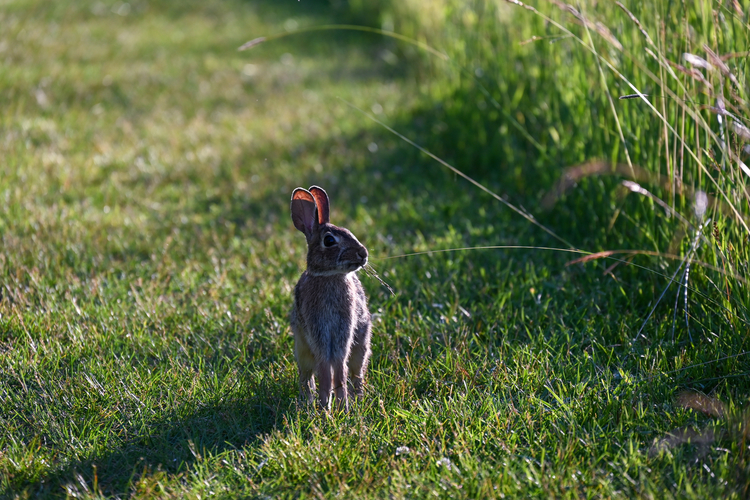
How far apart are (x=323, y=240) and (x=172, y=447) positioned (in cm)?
110

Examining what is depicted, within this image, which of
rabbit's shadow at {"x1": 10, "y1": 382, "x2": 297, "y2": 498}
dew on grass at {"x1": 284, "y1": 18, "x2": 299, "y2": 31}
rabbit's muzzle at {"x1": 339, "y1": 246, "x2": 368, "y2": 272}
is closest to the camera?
rabbit's shadow at {"x1": 10, "y1": 382, "x2": 297, "y2": 498}

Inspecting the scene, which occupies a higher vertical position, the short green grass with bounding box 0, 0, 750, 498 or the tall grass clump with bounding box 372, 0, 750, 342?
the tall grass clump with bounding box 372, 0, 750, 342

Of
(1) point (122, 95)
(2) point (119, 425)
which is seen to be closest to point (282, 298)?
(2) point (119, 425)

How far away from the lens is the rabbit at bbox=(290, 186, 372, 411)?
3234mm

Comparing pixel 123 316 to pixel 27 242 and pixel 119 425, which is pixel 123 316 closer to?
pixel 119 425

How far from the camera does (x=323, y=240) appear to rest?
Answer: 3.24m

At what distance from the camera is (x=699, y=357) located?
3.40 meters

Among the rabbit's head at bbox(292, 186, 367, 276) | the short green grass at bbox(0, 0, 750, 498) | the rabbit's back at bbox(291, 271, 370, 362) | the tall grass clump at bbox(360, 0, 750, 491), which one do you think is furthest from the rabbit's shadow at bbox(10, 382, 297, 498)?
the tall grass clump at bbox(360, 0, 750, 491)

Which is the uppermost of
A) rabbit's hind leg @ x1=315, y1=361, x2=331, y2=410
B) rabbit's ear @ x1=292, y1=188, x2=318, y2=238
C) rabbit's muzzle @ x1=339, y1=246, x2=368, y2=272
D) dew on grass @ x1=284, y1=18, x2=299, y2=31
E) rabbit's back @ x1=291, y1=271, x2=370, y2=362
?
dew on grass @ x1=284, y1=18, x2=299, y2=31

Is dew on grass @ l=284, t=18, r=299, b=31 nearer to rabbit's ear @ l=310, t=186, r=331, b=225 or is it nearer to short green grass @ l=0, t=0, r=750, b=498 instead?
short green grass @ l=0, t=0, r=750, b=498

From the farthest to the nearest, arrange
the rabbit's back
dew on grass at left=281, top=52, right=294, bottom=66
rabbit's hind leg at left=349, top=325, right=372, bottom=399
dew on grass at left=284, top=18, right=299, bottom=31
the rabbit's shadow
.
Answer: dew on grass at left=284, top=18, right=299, bottom=31
dew on grass at left=281, top=52, right=294, bottom=66
rabbit's hind leg at left=349, top=325, right=372, bottom=399
the rabbit's back
the rabbit's shadow

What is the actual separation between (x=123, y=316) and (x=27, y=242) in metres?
1.31

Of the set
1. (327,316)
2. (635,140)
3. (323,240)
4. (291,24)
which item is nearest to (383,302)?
(327,316)

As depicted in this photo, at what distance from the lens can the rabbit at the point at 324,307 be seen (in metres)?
3.23
